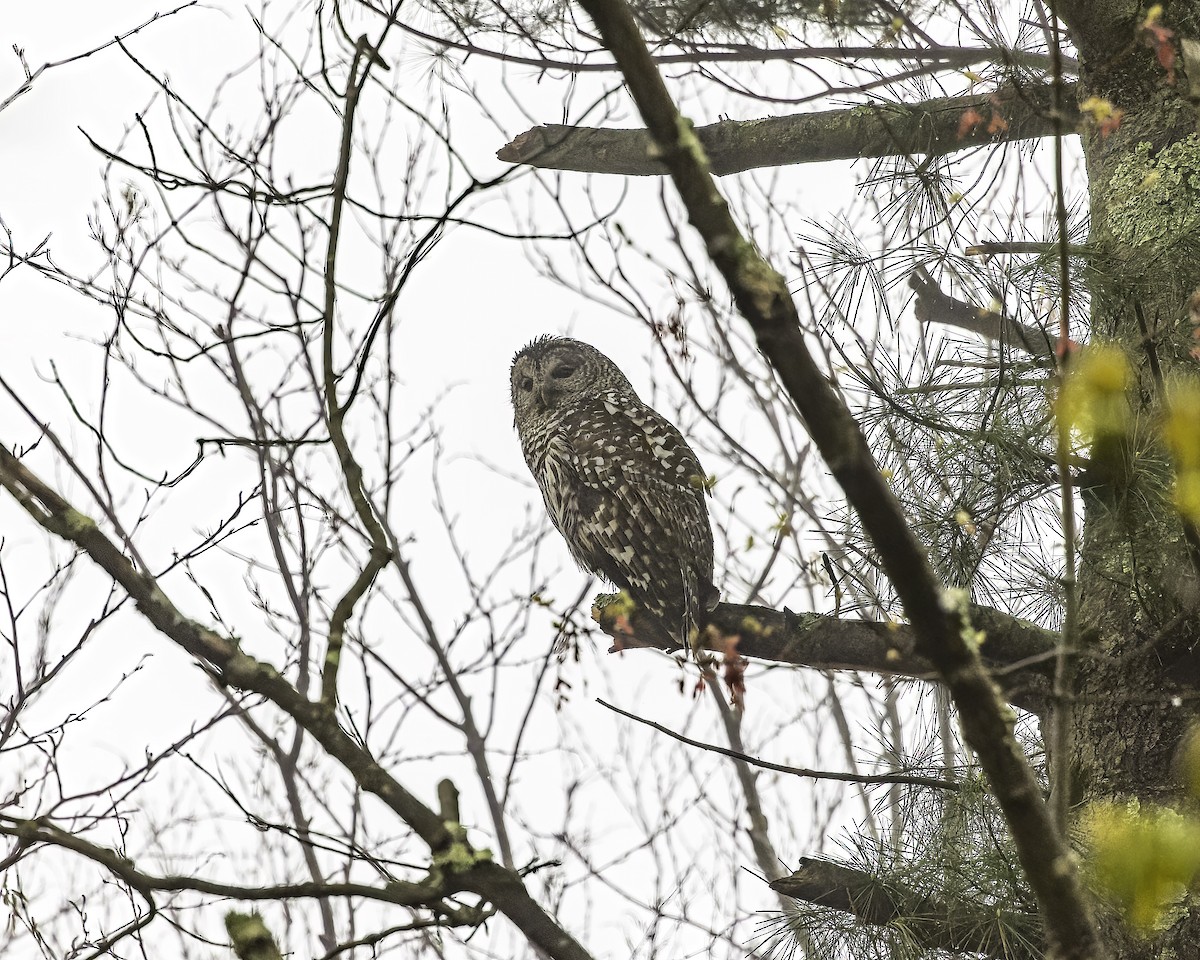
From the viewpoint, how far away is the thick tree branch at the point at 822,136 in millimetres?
3191

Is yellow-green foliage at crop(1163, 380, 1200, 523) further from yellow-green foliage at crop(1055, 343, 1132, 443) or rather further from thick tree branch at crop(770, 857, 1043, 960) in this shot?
thick tree branch at crop(770, 857, 1043, 960)

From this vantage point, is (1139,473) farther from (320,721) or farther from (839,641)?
(320,721)

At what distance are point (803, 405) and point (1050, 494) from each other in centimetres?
194

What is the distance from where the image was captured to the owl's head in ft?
17.7

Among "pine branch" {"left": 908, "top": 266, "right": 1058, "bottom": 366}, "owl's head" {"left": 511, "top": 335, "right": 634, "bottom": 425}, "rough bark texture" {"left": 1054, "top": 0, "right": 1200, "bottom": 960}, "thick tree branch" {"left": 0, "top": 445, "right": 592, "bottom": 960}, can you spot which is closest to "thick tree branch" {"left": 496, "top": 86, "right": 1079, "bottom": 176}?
"rough bark texture" {"left": 1054, "top": 0, "right": 1200, "bottom": 960}

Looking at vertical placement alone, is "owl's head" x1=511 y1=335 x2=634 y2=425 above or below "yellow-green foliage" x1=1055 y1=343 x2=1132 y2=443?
above

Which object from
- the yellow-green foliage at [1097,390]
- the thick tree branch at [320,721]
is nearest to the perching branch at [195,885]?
the thick tree branch at [320,721]

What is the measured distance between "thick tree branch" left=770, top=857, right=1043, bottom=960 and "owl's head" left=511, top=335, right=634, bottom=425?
2.88 m

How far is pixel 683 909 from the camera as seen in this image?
7.27 meters

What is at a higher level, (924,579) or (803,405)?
(803,405)

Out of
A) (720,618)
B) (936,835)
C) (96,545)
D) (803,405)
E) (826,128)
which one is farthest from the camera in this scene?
(720,618)

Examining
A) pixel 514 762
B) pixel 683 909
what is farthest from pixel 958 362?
pixel 683 909

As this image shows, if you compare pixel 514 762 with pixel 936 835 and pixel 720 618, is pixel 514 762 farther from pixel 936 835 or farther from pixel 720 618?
pixel 936 835

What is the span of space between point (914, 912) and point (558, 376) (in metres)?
3.36
